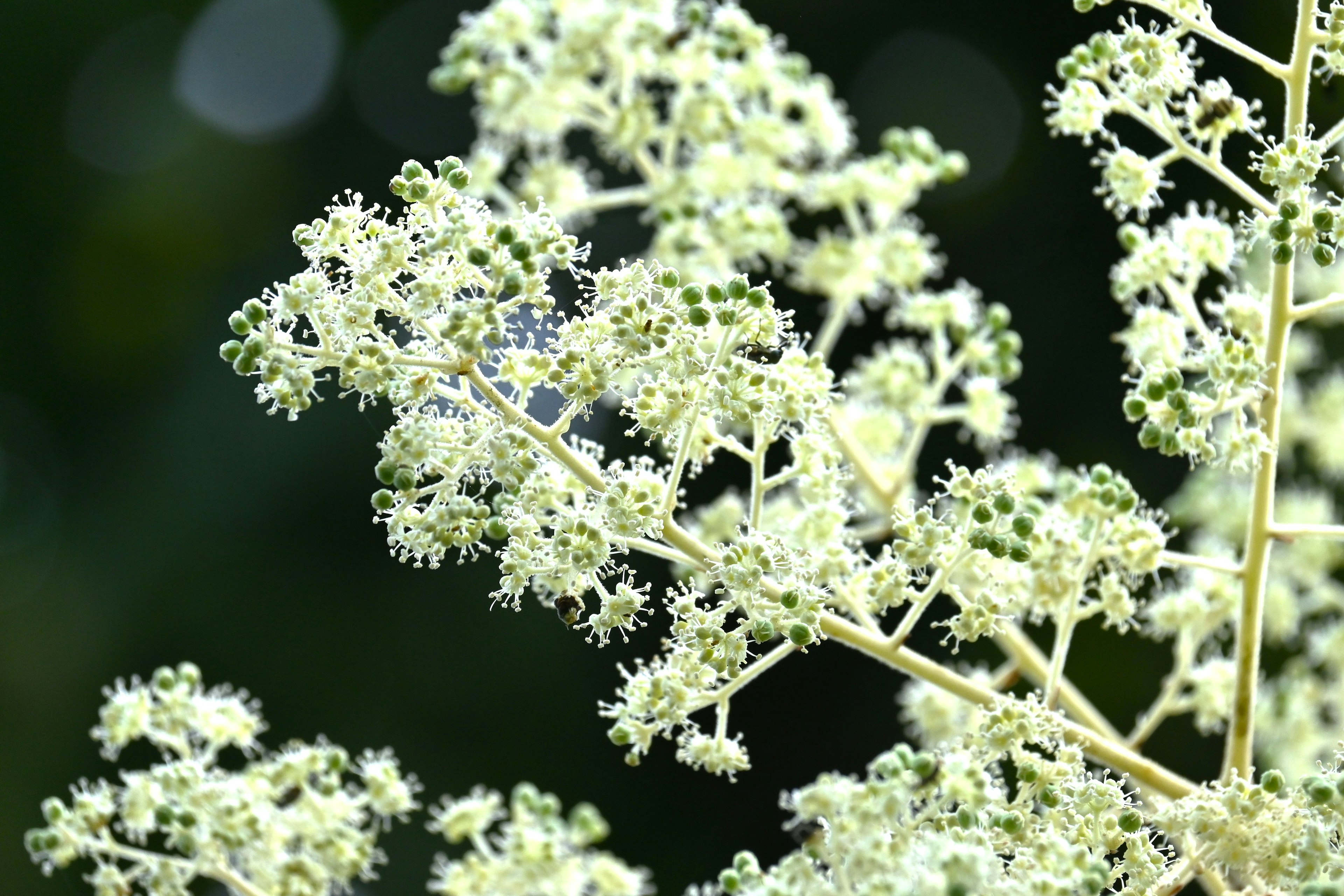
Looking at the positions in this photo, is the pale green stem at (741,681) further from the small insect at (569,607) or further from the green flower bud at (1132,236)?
the green flower bud at (1132,236)

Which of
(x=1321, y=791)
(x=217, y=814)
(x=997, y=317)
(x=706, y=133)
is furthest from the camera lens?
(x=706, y=133)

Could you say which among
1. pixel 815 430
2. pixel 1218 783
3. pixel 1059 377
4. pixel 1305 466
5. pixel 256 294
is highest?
pixel 256 294

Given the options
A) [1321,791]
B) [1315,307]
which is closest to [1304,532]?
[1315,307]

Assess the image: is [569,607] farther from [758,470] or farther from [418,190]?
[418,190]

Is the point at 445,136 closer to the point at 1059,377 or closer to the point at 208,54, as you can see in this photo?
the point at 208,54

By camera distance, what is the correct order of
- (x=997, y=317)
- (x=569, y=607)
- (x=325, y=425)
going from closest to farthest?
(x=569, y=607), (x=997, y=317), (x=325, y=425)

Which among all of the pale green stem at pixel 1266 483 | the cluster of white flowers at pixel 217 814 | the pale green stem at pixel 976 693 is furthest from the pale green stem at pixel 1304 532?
the cluster of white flowers at pixel 217 814

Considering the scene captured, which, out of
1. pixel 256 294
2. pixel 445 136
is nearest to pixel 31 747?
pixel 256 294
